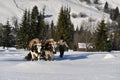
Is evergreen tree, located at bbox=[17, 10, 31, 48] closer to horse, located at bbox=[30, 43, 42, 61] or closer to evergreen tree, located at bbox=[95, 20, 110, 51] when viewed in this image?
evergreen tree, located at bbox=[95, 20, 110, 51]

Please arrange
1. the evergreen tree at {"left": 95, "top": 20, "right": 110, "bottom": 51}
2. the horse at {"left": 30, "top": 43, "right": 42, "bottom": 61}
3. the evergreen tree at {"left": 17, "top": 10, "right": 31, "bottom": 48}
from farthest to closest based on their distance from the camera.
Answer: the evergreen tree at {"left": 17, "top": 10, "right": 31, "bottom": 48}
the evergreen tree at {"left": 95, "top": 20, "right": 110, "bottom": 51}
the horse at {"left": 30, "top": 43, "right": 42, "bottom": 61}

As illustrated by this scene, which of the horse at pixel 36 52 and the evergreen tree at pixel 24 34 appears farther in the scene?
the evergreen tree at pixel 24 34

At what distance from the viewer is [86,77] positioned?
60.3ft

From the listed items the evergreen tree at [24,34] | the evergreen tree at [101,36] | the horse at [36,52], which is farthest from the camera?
the evergreen tree at [24,34]

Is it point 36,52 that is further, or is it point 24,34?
point 24,34

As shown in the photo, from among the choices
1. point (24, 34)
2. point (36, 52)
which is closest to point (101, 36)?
point (24, 34)

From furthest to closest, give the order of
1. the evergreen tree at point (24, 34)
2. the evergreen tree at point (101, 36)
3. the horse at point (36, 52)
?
the evergreen tree at point (24, 34) → the evergreen tree at point (101, 36) → the horse at point (36, 52)

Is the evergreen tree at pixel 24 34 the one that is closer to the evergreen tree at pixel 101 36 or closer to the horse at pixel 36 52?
the evergreen tree at pixel 101 36

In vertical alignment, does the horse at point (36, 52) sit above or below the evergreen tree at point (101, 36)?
below

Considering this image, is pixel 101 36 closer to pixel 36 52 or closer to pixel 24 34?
pixel 24 34

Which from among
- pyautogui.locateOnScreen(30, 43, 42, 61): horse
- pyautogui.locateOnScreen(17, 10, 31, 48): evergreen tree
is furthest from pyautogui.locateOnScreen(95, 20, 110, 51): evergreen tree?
pyautogui.locateOnScreen(30, 43, 42, 61): horse

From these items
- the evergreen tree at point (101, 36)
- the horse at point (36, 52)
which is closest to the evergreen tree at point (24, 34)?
the evergreen tree at point (101, 36)

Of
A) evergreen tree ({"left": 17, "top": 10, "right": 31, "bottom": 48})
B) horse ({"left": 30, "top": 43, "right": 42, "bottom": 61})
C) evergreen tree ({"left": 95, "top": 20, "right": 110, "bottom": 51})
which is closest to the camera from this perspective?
horse ({"left": 30, "top": 43, "right": 42, "bottom": 61})

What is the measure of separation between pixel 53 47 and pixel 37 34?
228ft
